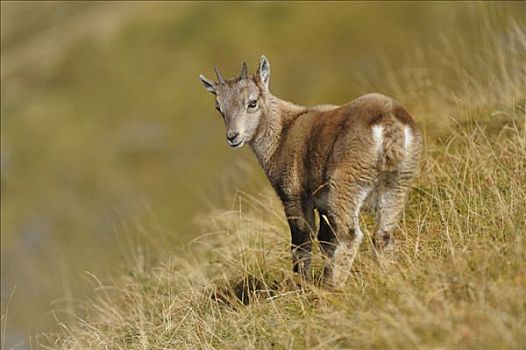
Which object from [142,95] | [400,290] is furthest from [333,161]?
[142,95]

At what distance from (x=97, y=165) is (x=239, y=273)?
210 ft

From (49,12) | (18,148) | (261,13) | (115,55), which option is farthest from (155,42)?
(49,12)

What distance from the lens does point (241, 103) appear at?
28.1ft

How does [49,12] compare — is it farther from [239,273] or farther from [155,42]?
[239,273]

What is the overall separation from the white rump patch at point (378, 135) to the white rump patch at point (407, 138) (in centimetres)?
19

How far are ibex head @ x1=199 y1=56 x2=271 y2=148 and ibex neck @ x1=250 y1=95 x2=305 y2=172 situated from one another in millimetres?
60

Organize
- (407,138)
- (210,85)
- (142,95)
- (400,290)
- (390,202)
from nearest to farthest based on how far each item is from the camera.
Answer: (400,290) → (407,138) → (390,202) → (210,85) → (142,95)

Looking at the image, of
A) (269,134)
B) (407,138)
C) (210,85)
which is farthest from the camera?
(210,85)

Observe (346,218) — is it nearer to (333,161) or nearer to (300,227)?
(333,161)

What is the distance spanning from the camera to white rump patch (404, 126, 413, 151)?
6906 millimetres

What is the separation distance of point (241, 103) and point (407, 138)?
2.19m

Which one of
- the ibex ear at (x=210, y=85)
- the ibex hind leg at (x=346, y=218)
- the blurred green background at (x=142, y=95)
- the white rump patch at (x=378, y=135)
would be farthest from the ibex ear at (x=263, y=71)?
the blurred green background at (x=142, y=95)

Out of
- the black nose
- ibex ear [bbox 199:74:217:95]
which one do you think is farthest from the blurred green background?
the black nose

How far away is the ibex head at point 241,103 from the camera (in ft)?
27.8
